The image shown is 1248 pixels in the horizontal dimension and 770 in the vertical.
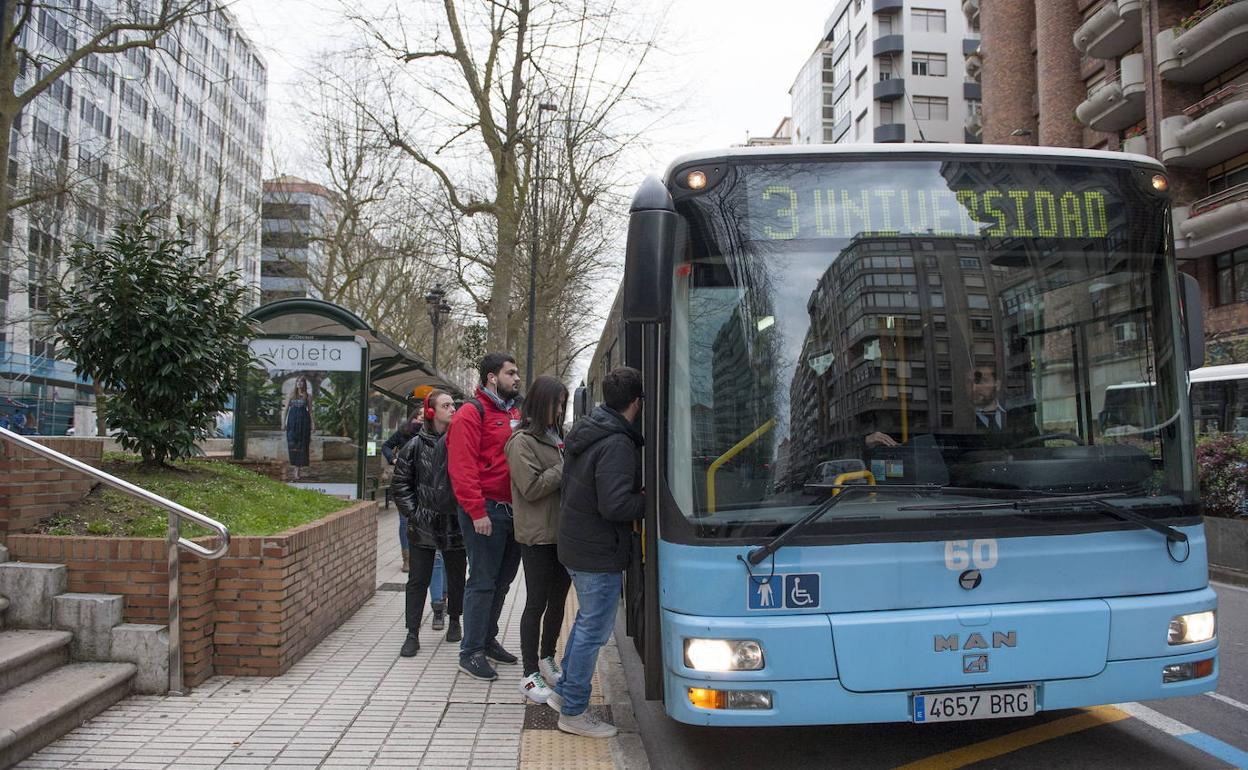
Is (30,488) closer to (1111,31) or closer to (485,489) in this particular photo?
(485,489)

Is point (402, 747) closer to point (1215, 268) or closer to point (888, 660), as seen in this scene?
point (888, 660)

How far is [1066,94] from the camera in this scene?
107 feet

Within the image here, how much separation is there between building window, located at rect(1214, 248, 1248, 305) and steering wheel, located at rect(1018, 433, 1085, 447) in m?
25.8

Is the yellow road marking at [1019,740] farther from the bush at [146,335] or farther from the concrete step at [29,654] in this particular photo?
the bush at [146,335]

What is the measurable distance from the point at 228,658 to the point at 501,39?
1896 centimetres

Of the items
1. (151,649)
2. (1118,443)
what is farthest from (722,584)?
(151,649)

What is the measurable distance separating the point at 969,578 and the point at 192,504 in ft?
16.5

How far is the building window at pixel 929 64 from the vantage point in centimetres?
5559

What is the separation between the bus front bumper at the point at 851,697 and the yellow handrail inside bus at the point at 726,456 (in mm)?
730

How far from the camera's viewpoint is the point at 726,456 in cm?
389

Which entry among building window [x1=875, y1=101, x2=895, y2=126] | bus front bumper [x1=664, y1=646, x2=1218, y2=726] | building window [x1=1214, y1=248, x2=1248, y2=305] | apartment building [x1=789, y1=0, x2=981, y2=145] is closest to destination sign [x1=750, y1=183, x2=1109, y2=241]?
bus front bumper [x1=664, y1=646, x2=1218, y2=726]

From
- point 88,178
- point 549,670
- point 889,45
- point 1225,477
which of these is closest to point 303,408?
point 549,670

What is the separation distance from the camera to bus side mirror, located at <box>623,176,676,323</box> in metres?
3.83

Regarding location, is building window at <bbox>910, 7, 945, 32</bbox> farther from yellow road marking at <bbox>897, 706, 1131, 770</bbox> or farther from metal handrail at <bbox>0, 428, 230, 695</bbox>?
metal handrail at <bbox>0, 428, 230, 695</bbox>
